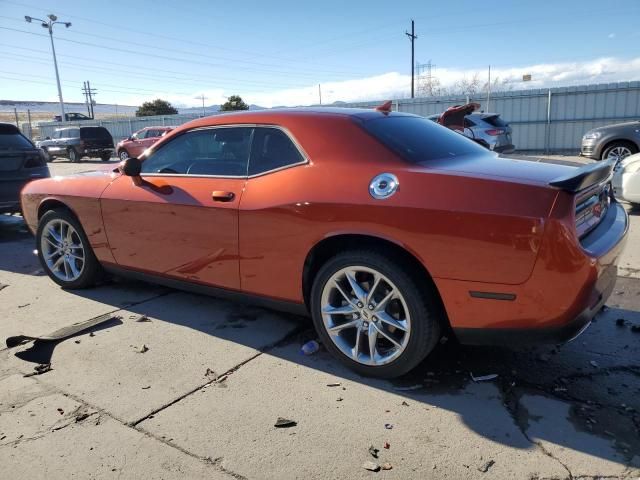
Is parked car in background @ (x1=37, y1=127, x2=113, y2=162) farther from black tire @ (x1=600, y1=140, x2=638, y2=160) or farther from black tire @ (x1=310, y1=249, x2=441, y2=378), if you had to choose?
black tire @ (x1=310, y1=249, x2=441, y2=378)

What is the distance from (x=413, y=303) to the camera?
277 centimetres

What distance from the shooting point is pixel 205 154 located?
381cm

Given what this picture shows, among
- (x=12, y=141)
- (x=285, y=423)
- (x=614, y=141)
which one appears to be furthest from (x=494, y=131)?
(x=285, y=423)

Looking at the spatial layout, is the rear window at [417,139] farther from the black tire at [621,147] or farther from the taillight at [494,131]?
the taillight at [494,131]

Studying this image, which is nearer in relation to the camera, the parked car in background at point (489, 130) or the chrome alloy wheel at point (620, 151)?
the chrome alloy wheel at point (620, 151)

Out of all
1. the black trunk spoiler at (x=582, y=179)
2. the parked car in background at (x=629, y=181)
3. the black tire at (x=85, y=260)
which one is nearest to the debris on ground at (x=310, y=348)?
the black trunk spoiler at (x=582, y=179)

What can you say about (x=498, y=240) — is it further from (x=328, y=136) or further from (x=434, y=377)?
(x=328, y=136)

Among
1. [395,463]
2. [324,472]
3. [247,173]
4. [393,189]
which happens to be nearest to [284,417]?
[324,472]

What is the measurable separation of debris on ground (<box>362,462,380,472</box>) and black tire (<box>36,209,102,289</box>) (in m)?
3.34

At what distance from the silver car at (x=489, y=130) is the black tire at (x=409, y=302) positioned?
10.9m

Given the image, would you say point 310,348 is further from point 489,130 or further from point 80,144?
point 80,144

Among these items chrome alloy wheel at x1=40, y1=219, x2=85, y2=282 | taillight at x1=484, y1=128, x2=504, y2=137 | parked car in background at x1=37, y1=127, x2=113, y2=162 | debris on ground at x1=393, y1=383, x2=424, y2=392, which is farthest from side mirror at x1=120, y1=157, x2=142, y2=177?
parked car in background at x1=37, y1=127, x2=113, y2=162

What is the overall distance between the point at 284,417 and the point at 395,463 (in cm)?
66

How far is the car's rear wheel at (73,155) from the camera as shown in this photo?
24.5m
